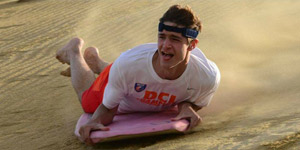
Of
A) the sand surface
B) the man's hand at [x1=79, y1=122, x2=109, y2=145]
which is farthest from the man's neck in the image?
the man's hand at [x1=79, y1=122, x2=109, y2=145]

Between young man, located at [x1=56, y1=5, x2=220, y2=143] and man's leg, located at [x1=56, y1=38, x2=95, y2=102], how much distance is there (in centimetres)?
81

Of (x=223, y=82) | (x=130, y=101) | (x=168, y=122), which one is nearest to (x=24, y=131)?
(x=130, y=101)

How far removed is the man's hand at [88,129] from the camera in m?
4.77

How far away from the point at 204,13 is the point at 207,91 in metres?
5.74

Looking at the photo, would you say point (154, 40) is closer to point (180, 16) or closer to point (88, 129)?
point (88, 129)

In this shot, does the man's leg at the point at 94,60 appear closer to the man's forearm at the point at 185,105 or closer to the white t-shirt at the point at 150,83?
the white t-shirt at the point at 150,83

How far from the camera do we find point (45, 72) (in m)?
7.96

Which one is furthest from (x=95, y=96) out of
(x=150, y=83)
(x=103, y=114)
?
(x=150, y=83)

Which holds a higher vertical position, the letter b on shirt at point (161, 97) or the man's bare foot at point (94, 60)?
the letter b on shirt at point (161, 97)

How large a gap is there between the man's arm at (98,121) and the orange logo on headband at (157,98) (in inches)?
11.4

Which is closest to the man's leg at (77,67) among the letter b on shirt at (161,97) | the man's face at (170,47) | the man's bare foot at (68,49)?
the man's bare foot at (68,49)

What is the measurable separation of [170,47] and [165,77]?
32 cm

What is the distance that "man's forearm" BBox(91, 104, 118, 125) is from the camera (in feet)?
16.1

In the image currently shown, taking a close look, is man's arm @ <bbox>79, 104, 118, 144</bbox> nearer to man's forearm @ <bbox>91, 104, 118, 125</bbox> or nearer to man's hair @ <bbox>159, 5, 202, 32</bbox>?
man's forearm @ <bbox>91, 104, 118, 125</bbox>
